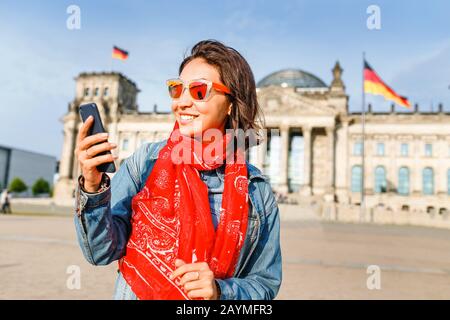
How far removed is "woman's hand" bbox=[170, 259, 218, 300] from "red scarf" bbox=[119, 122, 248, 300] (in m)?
0.15

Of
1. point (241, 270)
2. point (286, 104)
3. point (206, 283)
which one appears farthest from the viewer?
point (286, 104)

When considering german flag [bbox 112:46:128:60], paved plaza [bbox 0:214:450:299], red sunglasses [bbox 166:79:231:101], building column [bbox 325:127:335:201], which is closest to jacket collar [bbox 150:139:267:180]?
red sunglasses [bbox 166:79:231:101]

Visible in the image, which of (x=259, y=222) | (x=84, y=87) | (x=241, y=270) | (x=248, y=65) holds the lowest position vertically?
(x=241, y=270)

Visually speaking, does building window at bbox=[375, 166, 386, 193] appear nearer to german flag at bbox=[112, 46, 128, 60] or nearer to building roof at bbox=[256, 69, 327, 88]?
building roof at bbox=[256, 69, 327, 88]

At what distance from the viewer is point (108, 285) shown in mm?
7035

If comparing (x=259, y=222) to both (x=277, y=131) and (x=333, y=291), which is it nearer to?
(x=277, y=131)

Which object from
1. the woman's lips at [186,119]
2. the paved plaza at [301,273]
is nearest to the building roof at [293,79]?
the paved plaza at [301,273]

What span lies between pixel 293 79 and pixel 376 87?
32693mm

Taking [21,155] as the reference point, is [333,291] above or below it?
below

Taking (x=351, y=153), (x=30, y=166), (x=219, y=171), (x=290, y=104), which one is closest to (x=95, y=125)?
(x=219, y=171)

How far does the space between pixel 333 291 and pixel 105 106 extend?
2511 inches

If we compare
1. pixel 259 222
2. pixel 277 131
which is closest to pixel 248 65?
pixel 277 131

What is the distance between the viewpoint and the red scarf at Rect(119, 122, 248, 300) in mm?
1691
